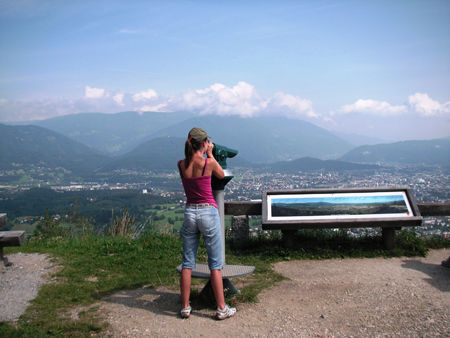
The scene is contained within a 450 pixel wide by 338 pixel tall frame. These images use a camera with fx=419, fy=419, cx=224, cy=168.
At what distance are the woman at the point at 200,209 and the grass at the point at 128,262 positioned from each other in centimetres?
63

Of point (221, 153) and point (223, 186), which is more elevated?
point (221, 153)

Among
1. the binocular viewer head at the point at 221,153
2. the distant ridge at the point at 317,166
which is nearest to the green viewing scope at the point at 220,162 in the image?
the binocular viewer head at the point at 221,153

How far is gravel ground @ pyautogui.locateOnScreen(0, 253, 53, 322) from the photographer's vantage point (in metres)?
4.96

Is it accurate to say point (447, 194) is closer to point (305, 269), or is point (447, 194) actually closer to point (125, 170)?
point (305, 269)

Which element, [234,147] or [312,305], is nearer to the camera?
[312,305]

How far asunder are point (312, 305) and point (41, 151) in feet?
380

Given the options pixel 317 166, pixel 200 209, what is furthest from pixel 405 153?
pixel 200 209

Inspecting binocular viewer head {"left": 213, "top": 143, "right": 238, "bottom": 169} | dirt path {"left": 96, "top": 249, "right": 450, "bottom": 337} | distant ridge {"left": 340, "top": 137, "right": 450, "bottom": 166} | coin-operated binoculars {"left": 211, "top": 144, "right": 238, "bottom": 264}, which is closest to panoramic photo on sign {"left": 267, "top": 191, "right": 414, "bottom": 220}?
dirt path {"left": 96, "top": 249, "right": 450, "bottom": 337}

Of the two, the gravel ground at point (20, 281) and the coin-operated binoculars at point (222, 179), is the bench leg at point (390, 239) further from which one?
the gravel ground at point (20, 281)

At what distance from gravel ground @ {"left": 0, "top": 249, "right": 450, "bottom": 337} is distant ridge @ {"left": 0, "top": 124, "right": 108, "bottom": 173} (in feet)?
288

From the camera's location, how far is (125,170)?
3282 inches

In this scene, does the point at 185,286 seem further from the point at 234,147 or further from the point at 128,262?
the point at 234,147

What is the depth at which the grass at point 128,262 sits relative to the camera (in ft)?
15.1

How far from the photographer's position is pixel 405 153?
85812 millimetres
